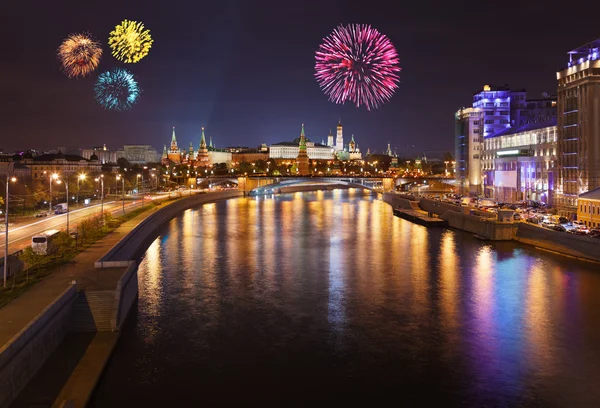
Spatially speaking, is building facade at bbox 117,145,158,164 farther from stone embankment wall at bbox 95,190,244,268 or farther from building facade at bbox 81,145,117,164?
stone embankment wall at bbox 95,190,244,268

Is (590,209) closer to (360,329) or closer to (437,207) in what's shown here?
(437,207)

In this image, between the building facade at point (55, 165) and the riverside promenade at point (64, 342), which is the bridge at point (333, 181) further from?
the riverside promenade at point (64, 342)

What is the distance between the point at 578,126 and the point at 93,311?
31336 millimetres

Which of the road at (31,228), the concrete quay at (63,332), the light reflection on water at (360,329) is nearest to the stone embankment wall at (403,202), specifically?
the light reflection on water at (360,329)

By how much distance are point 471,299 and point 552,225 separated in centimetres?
1318

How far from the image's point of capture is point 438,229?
37125 mm

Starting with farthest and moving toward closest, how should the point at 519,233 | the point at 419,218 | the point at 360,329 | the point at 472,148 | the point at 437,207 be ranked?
the point at 472,148 → the point at 437,207 → the point at 419,218 → the point at 519,233 → the point at 360,329

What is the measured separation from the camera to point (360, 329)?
14.6 metres

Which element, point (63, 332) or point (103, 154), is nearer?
point (63, 332)

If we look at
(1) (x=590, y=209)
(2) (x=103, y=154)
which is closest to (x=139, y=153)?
(2) (x=103, y=154)

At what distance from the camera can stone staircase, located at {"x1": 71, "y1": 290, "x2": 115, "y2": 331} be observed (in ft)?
42.2

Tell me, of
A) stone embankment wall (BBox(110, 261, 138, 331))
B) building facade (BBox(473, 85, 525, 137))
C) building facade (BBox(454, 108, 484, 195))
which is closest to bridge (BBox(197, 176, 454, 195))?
building facade (BBox(454, 108, 484, 195))

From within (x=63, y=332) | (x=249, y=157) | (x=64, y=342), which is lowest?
(x=64, y=342)

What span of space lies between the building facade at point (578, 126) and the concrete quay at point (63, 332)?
27798mm
